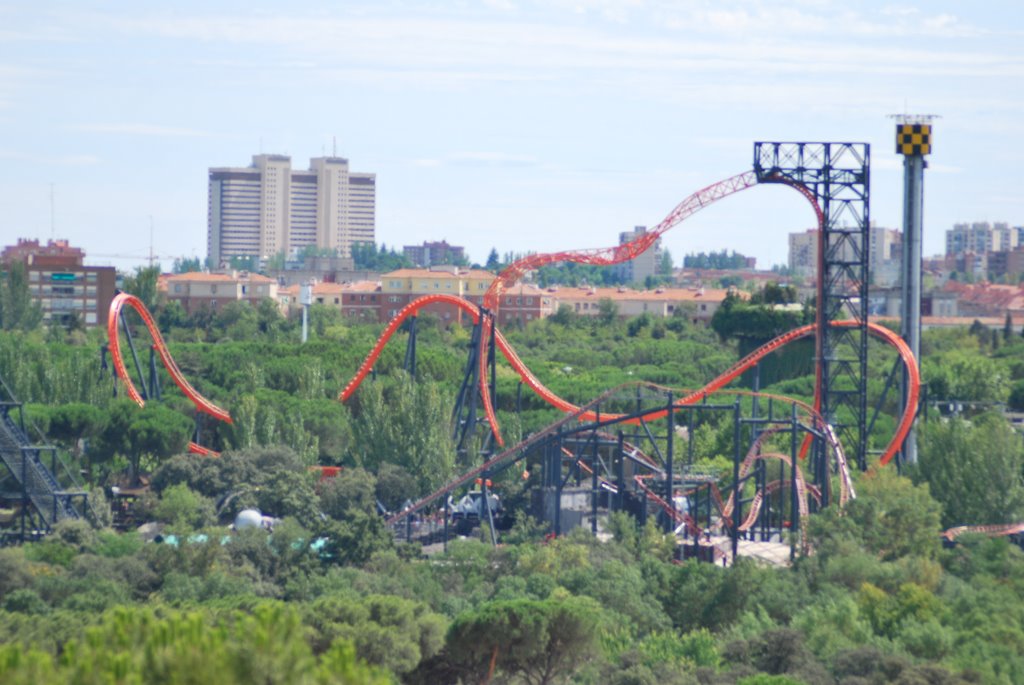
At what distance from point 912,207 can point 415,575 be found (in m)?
19.3

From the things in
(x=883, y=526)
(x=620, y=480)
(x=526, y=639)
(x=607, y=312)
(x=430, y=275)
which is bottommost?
(x=526, y=639)

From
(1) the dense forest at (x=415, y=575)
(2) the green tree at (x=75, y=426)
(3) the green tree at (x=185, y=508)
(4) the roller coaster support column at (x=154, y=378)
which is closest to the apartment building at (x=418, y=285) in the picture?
(1) the dense forest at (x=415, y=575)

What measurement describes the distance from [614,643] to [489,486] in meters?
20.0

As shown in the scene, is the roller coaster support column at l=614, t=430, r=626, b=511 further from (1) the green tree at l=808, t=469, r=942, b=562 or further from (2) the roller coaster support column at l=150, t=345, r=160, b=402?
(2) the roller coaster support column at l=150, t=345, r=160, b=402

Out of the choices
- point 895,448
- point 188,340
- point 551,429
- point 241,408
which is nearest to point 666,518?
point 551,429

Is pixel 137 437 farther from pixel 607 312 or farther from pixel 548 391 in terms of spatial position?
pixel 607 312

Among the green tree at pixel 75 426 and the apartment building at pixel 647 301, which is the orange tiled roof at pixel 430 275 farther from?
the green tree at pixel 75 426

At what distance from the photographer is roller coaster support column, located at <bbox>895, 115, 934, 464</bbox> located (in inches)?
1955

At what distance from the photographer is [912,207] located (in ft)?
164

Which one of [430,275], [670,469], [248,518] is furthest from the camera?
[430,275]

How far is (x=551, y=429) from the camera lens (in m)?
45.3

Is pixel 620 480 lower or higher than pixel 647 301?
lower

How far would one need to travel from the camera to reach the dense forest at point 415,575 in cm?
2777

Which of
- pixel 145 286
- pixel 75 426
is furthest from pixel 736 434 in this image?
pixel 145 286
